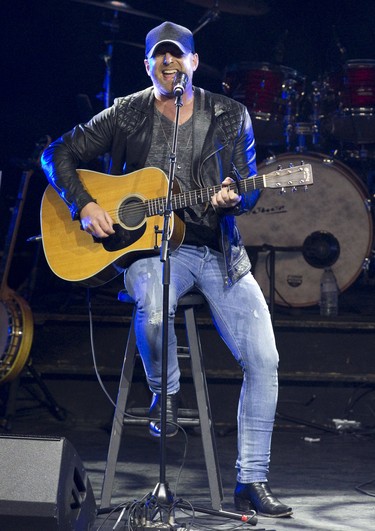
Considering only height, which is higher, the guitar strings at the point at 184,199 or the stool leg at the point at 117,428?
the guitar strings at the point at 184,199

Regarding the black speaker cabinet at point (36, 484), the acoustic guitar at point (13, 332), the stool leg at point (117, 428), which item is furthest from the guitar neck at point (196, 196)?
the acoustic guitar at point (13, 332)

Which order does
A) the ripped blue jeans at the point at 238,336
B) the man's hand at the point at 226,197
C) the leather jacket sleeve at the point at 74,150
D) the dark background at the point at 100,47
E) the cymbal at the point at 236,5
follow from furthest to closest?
1. the dark background at the point at 100,47
2. the cymbal at the point at 236,5
3. the leather jacket sleeve at the point at 74,150
4. the ripped blue jeans at the point at 238,336
5. the man's hand at the point at 226,197

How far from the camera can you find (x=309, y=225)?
22.6 feet

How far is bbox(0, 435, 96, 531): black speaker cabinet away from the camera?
291cm

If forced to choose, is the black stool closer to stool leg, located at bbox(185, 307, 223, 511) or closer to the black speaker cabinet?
stool leg, located at bbox(185, 307, 223, 511)

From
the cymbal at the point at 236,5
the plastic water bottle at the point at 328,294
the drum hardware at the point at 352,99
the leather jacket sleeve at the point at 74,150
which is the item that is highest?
the cymbal at the point at 236,5

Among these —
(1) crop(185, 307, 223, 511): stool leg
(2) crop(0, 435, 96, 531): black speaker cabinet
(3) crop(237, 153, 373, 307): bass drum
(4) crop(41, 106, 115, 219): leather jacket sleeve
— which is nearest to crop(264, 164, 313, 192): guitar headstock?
(1) crop(185, 307, 223, 511): stool leg

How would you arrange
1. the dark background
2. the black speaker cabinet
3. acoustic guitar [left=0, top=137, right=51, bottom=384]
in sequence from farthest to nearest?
the dark background → acoustic guitar [left=0, top=137, right=51, bottom=384] → the black speaker cabinet

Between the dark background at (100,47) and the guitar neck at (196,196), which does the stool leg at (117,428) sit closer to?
the guitar neck at (196,196)

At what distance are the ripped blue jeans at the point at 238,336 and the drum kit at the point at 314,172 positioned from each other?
101 inches

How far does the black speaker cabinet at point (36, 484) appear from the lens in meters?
2.91

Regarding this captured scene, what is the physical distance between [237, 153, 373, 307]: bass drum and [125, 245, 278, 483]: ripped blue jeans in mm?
2600

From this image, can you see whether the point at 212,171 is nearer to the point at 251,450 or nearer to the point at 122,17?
the point at 251,450

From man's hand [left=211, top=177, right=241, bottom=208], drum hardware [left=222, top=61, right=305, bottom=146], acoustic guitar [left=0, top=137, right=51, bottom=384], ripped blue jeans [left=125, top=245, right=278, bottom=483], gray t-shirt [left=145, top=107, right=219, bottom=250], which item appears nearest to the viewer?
man's hand [left=211, top=177, right=241, bottom=208]
